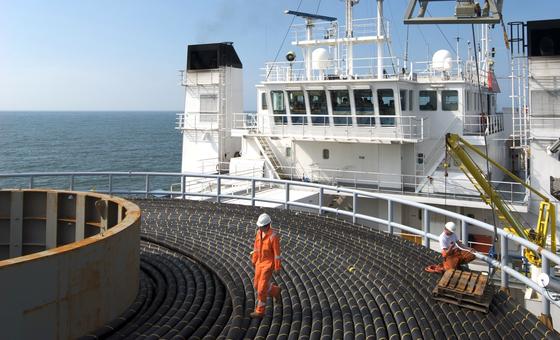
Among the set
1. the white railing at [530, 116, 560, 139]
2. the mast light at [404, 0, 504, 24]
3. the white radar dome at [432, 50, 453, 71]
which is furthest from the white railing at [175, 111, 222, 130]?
the mast light at [404, 0, 504, 24]

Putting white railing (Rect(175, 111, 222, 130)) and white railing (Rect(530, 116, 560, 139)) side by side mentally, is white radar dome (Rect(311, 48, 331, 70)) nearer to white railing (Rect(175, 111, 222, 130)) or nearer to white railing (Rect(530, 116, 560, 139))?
white railing (Rect(175, 111, 222, 130))

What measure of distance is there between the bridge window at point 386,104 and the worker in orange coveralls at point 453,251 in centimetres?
1444

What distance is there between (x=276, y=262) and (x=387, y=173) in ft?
56.0

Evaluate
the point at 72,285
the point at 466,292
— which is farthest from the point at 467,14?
the point at 72,285

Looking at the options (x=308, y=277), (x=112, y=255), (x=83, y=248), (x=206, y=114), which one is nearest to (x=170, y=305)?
(x=112, y=255)

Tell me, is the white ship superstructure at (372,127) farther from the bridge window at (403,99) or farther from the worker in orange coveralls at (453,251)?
→ the worker in orange coveralls at (453,251)

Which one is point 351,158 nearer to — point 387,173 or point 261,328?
point 387,173

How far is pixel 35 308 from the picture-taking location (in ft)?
17.6

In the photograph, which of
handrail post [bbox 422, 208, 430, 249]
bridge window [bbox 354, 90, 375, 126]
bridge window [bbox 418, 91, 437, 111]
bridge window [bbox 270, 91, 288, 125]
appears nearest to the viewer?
handrail post [bbox 422, 208, 430, 249]

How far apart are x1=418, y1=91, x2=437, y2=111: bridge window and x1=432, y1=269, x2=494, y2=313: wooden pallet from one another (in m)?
17.2

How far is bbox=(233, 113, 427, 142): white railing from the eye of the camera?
21.8 metres

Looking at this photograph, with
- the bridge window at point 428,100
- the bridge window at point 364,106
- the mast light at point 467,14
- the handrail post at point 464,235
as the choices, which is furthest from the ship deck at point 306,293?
the bridge window at point 428,100

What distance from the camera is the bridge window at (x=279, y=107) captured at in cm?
2419

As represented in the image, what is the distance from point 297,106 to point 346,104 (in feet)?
7.99
